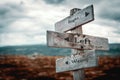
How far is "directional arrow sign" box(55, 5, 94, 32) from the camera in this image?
226 inches

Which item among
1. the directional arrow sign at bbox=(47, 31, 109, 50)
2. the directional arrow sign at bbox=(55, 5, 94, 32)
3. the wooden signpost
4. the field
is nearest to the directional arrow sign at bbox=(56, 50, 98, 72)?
the wooden signpost

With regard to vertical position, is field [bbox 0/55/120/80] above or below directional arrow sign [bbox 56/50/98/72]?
below

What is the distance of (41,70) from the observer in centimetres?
1762

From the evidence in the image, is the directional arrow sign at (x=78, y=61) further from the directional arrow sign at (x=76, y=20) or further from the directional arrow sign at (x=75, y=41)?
the directional arrow sign at (x=76, y=20)

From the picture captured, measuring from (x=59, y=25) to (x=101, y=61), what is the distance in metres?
14.3

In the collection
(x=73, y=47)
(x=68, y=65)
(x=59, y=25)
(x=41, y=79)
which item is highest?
(x=59, y=25)

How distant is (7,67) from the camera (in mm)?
17859

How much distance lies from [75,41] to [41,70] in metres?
11.9

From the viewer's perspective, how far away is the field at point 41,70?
16.3m

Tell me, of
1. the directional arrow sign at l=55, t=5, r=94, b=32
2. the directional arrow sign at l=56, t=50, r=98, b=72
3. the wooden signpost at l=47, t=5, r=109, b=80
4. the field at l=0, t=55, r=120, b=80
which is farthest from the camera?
the field at l=0, t=55, r=120, b=80

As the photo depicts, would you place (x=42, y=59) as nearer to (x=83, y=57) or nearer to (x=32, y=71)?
(x=32, y=71)

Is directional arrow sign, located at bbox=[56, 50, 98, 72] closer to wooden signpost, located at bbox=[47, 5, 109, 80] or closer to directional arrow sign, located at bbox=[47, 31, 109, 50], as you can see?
wooden signpost, located at bbox=[47, 5, 109, 80]

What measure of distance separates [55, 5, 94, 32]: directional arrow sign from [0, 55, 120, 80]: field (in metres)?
9.78

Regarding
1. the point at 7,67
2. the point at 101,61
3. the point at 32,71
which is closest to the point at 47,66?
the point at 32,71
